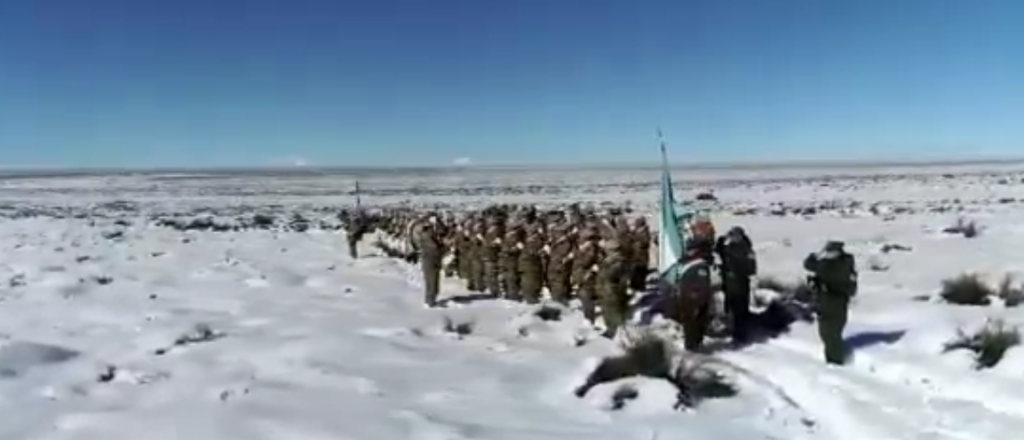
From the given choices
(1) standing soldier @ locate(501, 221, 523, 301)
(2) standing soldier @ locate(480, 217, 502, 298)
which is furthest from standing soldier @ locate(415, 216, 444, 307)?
(1) standing soldier @ locate(501, 221, 523, 301)

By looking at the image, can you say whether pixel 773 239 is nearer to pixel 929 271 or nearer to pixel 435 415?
pixel 929 271

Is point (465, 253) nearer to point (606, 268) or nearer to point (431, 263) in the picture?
point (431, 263)

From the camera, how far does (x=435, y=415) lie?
883cm

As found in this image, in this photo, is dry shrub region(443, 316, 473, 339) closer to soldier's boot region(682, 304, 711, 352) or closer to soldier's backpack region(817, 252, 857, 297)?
soldier's boot region(682, 304, 711, 352)

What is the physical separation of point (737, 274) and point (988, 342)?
8.66 ft

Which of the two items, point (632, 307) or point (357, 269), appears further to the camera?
point (357, 269)

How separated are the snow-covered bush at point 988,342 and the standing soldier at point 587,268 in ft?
14.8

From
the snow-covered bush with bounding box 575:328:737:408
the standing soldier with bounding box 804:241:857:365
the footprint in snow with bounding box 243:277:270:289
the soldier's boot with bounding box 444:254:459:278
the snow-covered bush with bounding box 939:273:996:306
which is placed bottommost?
the footprint in snow with bounding box 243:277:270:289

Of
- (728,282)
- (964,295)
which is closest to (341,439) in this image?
(728,282)

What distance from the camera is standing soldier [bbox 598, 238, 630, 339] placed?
1235cm

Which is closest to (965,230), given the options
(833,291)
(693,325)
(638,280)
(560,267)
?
(638,280)

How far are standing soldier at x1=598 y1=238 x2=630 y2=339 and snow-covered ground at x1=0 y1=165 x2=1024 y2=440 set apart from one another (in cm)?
36

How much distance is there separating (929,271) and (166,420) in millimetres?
12464

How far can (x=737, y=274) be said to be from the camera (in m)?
11.4
